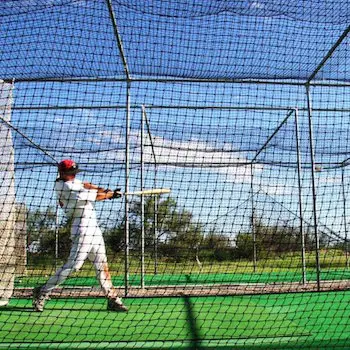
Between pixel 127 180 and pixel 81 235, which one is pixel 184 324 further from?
pixel 127 180

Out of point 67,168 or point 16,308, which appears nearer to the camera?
point 67,168

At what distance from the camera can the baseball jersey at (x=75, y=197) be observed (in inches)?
178

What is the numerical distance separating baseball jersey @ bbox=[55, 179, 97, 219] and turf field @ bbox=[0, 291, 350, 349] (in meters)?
0.91

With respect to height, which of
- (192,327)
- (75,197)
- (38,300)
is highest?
(75,197)

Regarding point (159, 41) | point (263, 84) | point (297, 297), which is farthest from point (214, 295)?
point (159, 41)

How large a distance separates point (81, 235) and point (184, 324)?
51.7 inches

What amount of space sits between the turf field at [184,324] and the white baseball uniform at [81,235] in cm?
30

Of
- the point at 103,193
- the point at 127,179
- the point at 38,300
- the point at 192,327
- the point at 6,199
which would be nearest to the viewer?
the point at 192,327

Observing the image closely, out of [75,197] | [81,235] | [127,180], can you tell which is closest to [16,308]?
[81,235]

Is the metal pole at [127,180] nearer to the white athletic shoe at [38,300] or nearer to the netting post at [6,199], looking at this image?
the white athletic shoe at [38,300]

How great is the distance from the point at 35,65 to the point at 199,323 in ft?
9.40

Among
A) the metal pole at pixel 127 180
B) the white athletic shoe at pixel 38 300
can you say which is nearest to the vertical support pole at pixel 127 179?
the metal pole at pixel 127 180

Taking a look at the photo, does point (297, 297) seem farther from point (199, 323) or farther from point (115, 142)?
point (115, 142)

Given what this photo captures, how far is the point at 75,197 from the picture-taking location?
4547 millimetres
